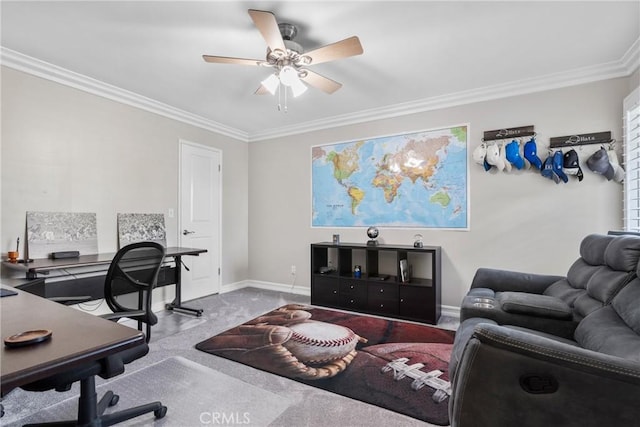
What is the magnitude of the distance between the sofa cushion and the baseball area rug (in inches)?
27.4

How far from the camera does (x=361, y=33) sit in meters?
2.34

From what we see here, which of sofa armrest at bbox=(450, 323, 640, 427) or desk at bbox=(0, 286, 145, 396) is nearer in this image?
desk at bbox=(0, 286, 145, 396)

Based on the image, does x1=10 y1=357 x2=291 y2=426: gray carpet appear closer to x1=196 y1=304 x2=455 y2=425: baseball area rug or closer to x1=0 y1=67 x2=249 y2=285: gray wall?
x1=196 y1=304 x2=455 y2=425: baseball area rug

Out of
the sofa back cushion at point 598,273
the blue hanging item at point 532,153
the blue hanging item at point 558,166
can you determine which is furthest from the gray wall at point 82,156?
the blue hanging item at point 558,166

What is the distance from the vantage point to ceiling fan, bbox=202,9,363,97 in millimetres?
1981

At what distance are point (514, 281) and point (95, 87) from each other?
14.8ft

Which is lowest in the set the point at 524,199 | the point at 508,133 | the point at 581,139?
the point at 524,199

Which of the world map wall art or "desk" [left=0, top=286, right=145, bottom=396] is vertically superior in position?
the world map wall art

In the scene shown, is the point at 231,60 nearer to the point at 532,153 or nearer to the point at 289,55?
the point at 289,55

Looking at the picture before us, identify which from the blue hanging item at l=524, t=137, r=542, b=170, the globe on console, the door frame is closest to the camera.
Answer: the blue hanging item at l=524, t=137, r=542, b=170

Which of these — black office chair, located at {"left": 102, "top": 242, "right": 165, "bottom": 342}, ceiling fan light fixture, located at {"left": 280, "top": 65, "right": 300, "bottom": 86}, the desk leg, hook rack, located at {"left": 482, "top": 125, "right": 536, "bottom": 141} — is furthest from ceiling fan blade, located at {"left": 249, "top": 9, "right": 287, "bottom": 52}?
the desk leg

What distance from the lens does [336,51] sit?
2.12m

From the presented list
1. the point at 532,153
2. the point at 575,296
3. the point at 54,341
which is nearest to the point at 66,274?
the point at 54,341

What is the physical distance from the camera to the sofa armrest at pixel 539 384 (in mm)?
912
